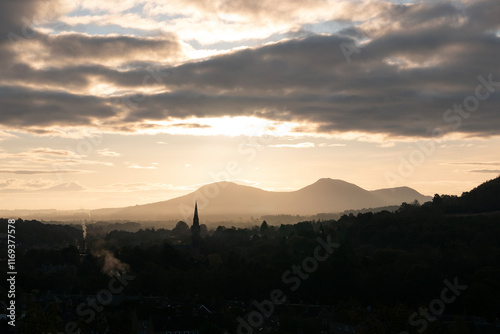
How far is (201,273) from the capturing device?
12469 cm

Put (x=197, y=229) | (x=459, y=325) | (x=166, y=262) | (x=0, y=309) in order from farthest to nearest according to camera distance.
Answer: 1. (x=197, y=229)
2. (x=166, y=262)
3. (x=0, y=309)
4. (x=459, y=325)

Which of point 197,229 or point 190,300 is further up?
point 197,229

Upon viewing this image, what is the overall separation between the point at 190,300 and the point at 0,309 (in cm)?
2968

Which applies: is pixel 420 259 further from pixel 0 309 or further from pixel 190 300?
pixel 0 309

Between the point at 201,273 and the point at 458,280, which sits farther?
the point at 201,273

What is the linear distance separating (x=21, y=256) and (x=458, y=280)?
3671 inches

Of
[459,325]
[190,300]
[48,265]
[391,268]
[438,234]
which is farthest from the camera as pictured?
[438,234]

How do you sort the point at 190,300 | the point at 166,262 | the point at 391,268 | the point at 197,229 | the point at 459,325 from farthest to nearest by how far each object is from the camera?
1. the point at 197,229
2. the point at 166,262
3. the point at 391,268
4. the point at 190,300
5. the point at 459,325

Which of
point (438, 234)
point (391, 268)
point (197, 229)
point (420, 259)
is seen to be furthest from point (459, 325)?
point (197, 229)

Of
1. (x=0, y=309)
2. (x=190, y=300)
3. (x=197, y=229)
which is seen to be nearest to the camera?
(x=0, y=309)

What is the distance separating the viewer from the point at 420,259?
12481 centimetres

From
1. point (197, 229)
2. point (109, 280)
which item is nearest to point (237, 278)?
point (109, 280)

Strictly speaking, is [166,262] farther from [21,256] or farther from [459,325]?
[459,325]

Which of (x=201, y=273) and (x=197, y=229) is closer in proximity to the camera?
(x=201, y=273)
